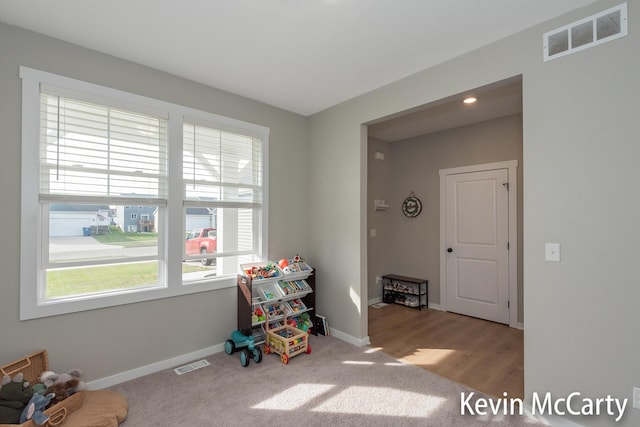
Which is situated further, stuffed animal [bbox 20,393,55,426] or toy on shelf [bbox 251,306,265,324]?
toy on shelf [bbox 251,306,265,324]

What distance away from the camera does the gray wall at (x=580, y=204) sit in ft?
5.67

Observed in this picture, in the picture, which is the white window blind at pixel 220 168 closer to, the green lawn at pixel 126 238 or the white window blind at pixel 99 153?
the white window blind at pixel 99 153

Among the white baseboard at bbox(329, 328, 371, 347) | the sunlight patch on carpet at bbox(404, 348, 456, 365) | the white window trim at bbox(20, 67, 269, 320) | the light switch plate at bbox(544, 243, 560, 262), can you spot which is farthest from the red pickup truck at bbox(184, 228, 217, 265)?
the light switch plate at bbox(544, 243, 560, 262)

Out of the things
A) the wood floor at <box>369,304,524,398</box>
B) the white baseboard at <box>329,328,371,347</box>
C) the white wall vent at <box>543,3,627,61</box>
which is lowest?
the wood floor at <box>369,304,524,398</box>

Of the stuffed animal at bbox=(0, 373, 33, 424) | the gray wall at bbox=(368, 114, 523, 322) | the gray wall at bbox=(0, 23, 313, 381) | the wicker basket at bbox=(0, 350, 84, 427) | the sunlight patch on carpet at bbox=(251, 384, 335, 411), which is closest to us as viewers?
the stuffed animal at bbox=(0, 373, 33, 424)

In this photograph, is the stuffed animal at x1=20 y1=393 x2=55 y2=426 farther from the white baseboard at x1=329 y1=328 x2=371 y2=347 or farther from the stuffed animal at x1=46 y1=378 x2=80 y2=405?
the white baseboard at x1=329 y1=328 x2=371 y2=347

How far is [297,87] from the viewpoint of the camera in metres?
3.10

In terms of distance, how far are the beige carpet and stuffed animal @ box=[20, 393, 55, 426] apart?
18.8 inches

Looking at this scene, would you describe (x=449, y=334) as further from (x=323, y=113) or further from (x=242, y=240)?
(x=323, y=113)

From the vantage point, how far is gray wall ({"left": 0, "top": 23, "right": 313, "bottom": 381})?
2.08 m

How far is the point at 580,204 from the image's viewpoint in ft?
6.19

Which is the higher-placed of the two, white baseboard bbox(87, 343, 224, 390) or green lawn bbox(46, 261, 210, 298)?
green lawn bbox(46, 261, 210, 298)

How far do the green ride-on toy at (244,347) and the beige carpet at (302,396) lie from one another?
71mm

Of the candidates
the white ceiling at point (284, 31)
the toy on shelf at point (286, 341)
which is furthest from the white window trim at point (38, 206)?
the toy on shelf at point (286, 341)
